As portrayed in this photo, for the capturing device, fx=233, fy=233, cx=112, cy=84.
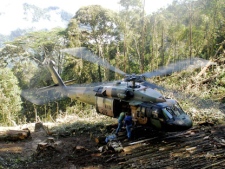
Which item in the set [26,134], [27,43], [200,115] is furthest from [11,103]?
[200,115]

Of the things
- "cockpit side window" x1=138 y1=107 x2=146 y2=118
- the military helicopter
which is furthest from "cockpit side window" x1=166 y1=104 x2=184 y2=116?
"cockpit side window" x1=138 y1=107 x2=146 y2=118

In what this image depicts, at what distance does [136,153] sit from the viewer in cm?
689

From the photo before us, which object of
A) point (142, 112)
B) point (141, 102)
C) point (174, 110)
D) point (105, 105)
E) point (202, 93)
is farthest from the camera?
point (202, 93)

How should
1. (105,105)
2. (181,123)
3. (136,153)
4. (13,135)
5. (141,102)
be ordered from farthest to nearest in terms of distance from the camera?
(105,105)
(13,135)
(141,102)
(181,123)
(136,153)

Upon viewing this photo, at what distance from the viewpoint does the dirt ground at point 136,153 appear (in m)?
6.07

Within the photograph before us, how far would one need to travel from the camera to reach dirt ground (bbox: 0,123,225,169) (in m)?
6.07

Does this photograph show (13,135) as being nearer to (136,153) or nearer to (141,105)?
(136,153)

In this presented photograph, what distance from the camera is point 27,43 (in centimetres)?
2538

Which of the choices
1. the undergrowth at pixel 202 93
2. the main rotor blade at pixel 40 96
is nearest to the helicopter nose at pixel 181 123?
the undergrowth at pixel 202 93

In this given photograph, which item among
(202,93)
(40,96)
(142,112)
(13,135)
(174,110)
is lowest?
(40,96)

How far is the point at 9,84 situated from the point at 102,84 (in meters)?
15.7

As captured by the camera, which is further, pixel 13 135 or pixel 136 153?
pixel 13 135

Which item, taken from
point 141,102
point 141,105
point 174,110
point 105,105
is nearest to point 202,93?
point 174,110

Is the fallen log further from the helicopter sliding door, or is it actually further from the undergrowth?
the undergrowth
